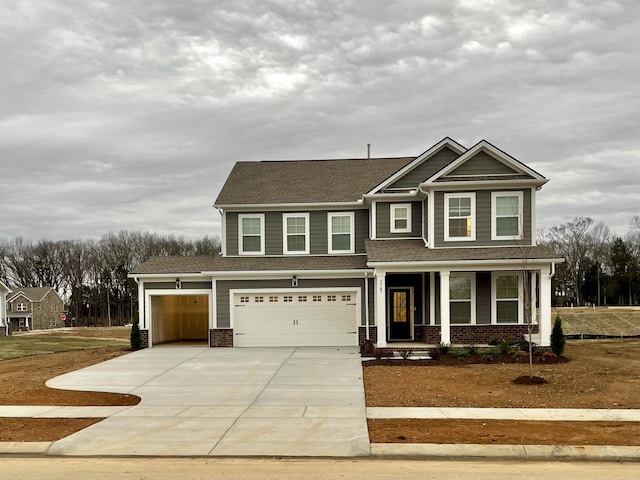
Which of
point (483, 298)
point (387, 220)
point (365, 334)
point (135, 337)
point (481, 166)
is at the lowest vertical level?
point (135, 337)

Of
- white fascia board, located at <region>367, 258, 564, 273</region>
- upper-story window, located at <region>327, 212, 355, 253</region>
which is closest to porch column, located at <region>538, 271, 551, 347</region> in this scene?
white fascia board, located at <region>367, 258, 564, 273</region>

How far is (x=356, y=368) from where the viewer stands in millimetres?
17438

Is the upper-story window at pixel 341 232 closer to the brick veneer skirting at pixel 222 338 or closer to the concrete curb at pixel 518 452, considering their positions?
the brick veneer skirting at pixel 222 338

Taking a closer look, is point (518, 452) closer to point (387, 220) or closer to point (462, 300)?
point (462, 300)

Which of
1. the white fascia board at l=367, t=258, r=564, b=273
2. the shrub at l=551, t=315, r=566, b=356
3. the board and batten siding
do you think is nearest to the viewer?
the shrub at l=551, t=315, r=566, b=356

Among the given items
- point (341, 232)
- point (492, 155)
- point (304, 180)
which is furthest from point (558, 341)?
point (304, 180)

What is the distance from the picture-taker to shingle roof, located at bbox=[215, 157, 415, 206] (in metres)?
24.5

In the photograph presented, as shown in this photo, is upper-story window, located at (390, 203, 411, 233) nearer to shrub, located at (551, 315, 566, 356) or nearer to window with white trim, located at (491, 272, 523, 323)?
window with white trim, located at (491, 272, 523, 323)

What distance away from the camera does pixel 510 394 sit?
13.5 metres

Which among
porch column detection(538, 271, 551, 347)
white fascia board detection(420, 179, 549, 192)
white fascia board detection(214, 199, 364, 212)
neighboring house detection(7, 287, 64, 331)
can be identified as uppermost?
white fascia board detection(420, 179, 549, 192)

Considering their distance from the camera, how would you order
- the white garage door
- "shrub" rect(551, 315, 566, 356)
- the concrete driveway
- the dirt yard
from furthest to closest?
1. the white garage door
2. "shrub" rect(551, 315, 566, 356)
3. the dirt yard
4. the concrete driveway

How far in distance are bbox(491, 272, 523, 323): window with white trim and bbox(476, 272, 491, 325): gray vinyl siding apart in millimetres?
209

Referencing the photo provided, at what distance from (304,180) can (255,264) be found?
486 cm

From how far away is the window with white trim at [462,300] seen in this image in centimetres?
2123
